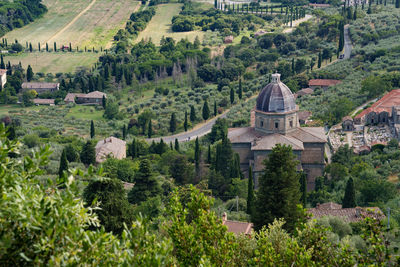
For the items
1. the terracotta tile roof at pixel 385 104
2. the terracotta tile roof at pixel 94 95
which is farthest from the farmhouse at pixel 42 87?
the terracotta tile roof at pixel 385 104

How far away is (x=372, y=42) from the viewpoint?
10838 centimetres

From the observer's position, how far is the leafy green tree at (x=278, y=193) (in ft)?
118

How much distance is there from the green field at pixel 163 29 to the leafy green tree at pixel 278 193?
9435 cm

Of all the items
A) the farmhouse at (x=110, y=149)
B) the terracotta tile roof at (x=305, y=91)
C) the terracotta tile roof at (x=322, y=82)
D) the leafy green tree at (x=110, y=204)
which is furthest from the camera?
the terracotta tile roof at (x=322, y=82)

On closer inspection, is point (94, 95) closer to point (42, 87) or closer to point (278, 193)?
point (42, 87)

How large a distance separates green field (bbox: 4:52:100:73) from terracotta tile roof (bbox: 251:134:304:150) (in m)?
69.4

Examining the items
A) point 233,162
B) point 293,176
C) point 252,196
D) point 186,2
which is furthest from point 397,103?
point 186,2

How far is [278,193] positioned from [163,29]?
107219 millimetres

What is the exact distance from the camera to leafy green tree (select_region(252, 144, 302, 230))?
118 ft

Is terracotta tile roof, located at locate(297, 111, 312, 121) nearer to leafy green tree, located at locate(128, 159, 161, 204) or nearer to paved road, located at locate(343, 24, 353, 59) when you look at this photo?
leafy green tree, located at locate(128, 159, 161, 204)

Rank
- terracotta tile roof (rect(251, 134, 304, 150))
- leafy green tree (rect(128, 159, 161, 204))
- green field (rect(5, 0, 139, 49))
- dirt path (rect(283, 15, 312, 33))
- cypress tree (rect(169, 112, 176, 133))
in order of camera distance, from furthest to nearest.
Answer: green field (rect(5, 0, 139, 49)) → dirt path (rect(283, 15, 312, 33)) → cypress tree (rect(169, 112, 176, 133)) → terracotta tile roof (rect(251, 134, 304, 150)) → leafy green tree (rect(128, 159, 161, 204))

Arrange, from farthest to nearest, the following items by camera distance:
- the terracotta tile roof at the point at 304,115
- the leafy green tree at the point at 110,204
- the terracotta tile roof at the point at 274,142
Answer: the terracotta tile roof at the point at 304,115 → the terracotta tile roof at the point at 274,142 → the leafy green tree at the point at 110,204

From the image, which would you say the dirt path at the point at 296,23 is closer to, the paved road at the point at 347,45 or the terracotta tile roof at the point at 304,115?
the paved road at the point at 347,45

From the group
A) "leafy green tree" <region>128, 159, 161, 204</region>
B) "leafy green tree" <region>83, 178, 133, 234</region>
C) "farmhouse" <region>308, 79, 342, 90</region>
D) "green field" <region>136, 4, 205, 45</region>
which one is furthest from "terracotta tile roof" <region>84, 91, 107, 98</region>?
"leafy green tree" <region>83, 178, 133, 234</region>
